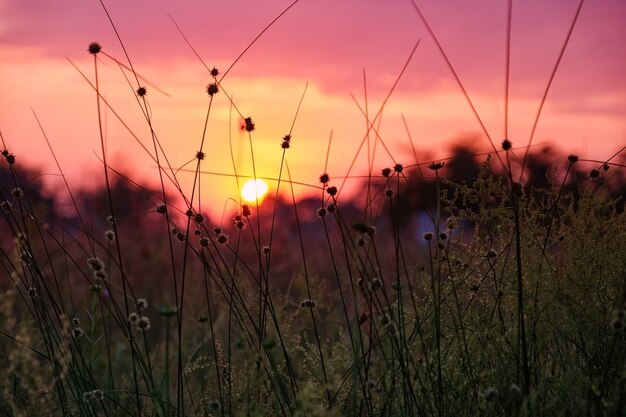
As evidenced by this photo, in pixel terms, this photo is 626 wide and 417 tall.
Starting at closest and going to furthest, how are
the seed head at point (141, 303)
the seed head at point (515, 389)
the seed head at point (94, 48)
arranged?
the seed head at point (515, 389) → the seed head at point (141, 303) → the seed head at point (94, 48)

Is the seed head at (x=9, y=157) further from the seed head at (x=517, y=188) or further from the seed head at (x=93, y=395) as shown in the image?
the seed head at (x=517, y=188)

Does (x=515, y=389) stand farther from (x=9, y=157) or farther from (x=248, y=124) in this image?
(x=9, y=157)

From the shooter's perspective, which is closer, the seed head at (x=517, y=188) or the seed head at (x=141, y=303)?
the seed head at (x=517, y=188)

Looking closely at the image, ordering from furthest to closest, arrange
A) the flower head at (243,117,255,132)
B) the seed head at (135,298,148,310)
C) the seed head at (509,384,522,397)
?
the flower head at (243,117,255,132) → the seed head at (135,298,148,310) → the seed head at (509,384,522,397)

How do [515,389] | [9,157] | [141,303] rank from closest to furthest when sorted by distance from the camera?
[515,389], [141,303], [9,157]

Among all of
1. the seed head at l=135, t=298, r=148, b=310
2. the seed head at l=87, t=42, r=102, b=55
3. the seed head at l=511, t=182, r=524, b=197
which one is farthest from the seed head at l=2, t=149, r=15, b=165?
the seed head at l=511, t=182, r=524, b=197

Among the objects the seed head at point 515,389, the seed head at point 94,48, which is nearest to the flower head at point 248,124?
the seed head at point 94,48

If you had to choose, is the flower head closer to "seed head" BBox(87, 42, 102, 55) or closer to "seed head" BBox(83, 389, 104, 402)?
"seed head" BBox(87, 42, 102, 55)

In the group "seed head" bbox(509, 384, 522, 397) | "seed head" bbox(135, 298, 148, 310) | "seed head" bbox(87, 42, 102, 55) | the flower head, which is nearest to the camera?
"seed head" bbox(509, 384, 522, 397)

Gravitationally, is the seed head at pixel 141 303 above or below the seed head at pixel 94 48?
below

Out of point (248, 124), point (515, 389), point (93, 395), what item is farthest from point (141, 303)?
point (515, 389)

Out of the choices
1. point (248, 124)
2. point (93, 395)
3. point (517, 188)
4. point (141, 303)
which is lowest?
point (93, 395)

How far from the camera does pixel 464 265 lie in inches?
105

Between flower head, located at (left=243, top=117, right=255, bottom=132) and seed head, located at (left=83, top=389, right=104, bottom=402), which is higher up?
flower head, located at (left=243, top=117, right=255, bottom=132)
